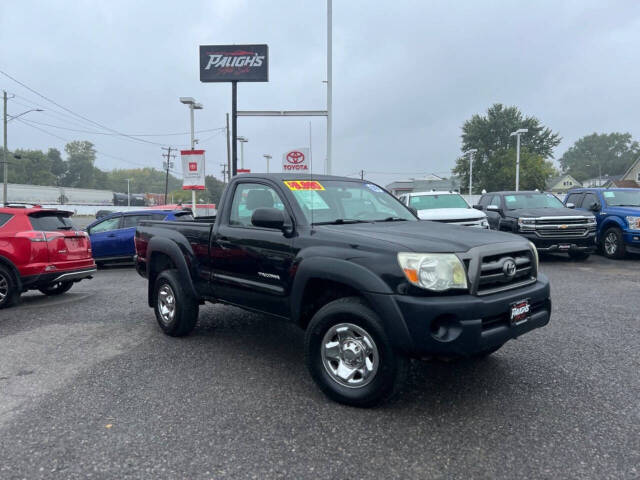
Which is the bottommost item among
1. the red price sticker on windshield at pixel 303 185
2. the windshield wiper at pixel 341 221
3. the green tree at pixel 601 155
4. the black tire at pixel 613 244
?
the black tire at pixel 613 244

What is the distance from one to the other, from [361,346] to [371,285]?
1.60 ft

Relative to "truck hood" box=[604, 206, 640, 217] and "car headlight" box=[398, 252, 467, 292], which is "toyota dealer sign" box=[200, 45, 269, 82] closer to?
"truck hood" box=[604, 206, 640, 217]

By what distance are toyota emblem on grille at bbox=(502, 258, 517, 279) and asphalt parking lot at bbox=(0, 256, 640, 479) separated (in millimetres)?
792

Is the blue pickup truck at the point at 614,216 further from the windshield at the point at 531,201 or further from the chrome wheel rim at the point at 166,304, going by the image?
the chrome wheel rim at the point at 166,304

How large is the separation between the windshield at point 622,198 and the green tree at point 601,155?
12077cm

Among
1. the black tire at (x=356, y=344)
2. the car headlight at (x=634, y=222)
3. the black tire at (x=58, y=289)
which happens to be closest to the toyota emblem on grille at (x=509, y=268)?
the black tire at (x=356, y=344)

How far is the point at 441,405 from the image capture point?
3.50 meters

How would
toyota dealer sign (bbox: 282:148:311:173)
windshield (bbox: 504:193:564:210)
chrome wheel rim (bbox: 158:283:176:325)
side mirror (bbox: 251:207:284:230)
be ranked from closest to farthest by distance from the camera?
side mirror (bbox: 251:207:284:230)
chrome wheel rim (bbox: 158:283:176:325)
windshield (bbox: 504:193:564:210)
toyota dealer sign (bbox: 282:148:311:173)

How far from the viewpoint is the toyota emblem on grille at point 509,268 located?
3.43 meters

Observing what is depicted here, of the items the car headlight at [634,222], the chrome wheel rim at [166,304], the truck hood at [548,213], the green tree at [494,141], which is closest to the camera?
the chrome wheel rim at [166,304]

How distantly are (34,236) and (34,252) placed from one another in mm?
264

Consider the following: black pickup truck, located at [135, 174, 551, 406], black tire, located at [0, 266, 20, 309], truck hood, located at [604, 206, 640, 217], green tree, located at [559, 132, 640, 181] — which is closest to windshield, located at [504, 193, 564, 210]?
truck hood, located at [604, 206, 640, 217]

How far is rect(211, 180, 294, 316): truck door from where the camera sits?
13.0 ft

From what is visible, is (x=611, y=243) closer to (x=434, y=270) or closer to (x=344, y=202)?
(x=344, y=202)
